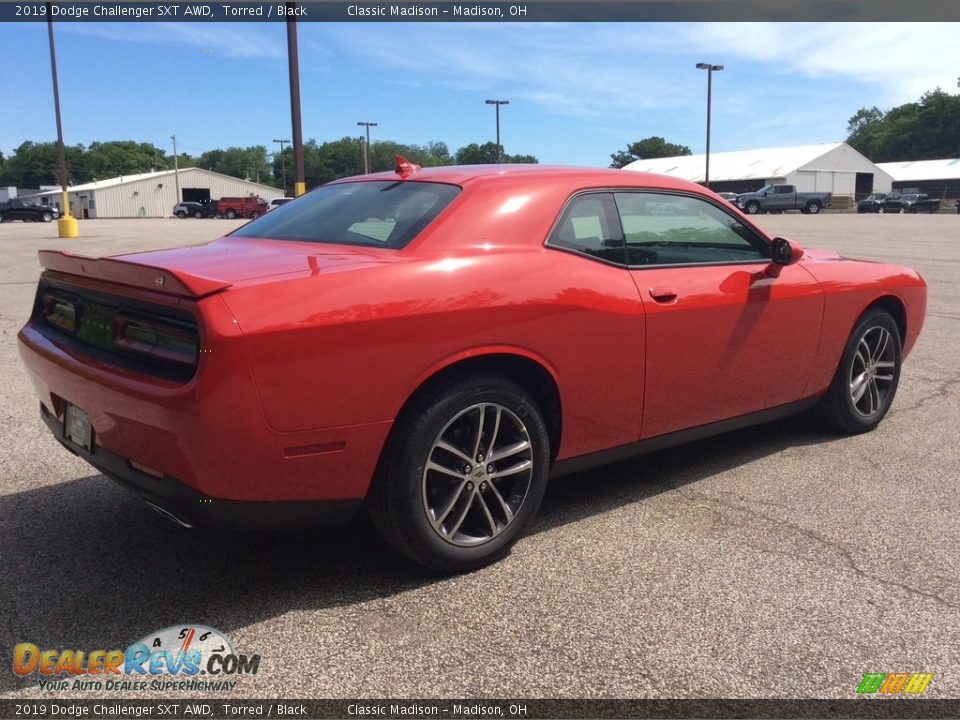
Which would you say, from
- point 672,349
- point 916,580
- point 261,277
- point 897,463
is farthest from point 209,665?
point 897,463

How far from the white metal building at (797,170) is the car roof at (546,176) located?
7162 centimetres

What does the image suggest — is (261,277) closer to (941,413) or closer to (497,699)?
(497,699)

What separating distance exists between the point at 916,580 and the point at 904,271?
259cm

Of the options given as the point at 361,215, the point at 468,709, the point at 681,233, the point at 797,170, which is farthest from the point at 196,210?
the point at 468,709

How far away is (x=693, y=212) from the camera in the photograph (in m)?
3.99

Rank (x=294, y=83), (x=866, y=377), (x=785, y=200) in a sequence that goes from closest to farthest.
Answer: (x=866, y=377)
(x=294, y=83)
(x=785, y=200)

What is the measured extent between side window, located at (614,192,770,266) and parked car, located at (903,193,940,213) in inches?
2267

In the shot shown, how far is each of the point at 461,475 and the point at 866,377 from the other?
2958mm

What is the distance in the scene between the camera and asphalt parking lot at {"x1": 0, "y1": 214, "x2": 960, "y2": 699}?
2.46m

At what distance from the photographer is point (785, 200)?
174 ft

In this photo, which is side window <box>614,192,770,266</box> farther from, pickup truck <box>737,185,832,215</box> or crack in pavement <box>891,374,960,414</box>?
pickup truck <box>737,185,832,215</box>

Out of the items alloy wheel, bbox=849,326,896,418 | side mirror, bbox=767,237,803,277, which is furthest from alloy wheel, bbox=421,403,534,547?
alloy wheel, bbox=849,326,896,418

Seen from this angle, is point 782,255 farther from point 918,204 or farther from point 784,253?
point 918,204

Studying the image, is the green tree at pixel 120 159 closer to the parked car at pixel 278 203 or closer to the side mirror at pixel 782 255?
the parked car at pixel 278 203
